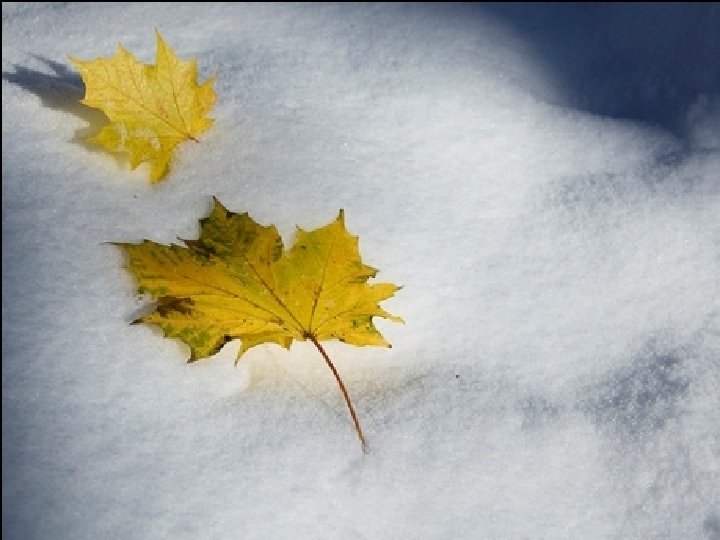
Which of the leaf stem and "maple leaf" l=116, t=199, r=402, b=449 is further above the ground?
"maple leaf" l=116, t=199, r=402, b=449

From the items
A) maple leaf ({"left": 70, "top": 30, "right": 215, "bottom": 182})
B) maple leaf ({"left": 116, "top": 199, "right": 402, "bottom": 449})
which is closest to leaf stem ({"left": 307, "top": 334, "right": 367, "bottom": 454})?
maple leaf ({"left": 116, "top": 199, "right": 402, "bottom": 449})

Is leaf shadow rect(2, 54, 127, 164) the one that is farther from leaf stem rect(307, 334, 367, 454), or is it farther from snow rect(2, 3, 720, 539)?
leaf stem rect(307, 334, 367, 454)

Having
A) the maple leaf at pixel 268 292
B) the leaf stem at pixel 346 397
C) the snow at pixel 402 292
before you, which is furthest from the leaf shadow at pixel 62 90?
the leaf stem at pixel 346 397

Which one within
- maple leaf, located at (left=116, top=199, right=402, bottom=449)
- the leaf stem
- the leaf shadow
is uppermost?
the leaf shadow

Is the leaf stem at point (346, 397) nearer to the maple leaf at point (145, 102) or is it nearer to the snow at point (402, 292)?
the snow at point (402, 292)

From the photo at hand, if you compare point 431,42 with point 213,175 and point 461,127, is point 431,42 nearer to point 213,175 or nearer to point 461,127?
point 461,127

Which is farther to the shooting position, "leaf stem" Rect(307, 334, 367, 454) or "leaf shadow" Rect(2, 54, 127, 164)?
"leaf shadow" Rect(2, 54, 127, 164)
